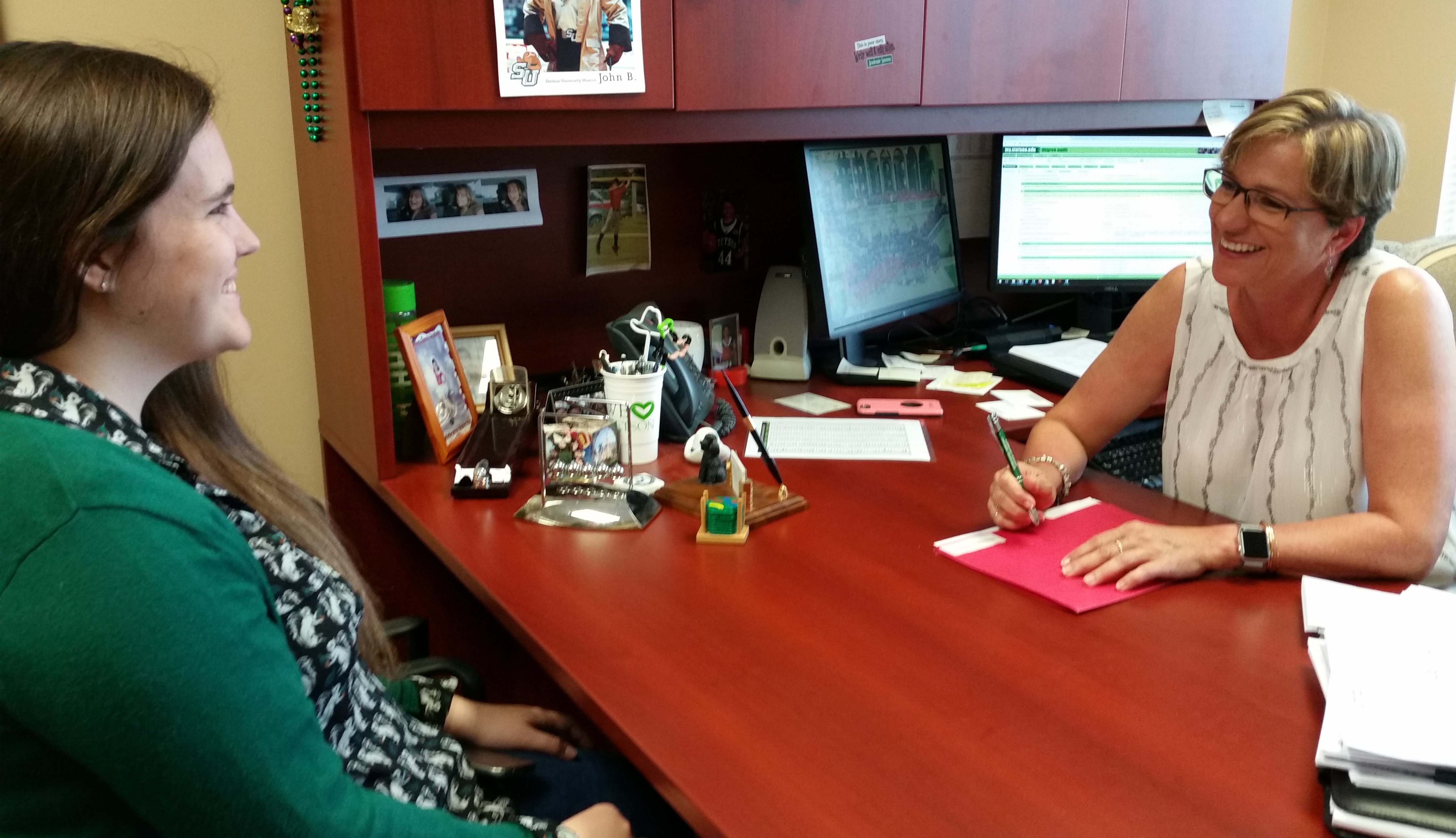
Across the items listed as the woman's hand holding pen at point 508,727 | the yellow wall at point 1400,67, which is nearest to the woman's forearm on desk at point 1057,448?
the woman's hand holding pen at point 508,727

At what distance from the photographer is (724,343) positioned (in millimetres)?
2162

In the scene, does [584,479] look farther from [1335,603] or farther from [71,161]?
[1335,603]

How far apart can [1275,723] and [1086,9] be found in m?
1.47

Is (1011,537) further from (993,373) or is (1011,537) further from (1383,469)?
(993,373)

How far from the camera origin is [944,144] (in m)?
2.30

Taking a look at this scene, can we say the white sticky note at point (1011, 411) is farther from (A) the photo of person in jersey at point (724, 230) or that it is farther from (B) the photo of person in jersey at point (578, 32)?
(B) the photo of person in jersey at point (578, 32)

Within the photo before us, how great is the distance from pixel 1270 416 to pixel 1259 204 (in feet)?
1.00

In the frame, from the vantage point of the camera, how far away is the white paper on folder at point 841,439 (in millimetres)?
1715

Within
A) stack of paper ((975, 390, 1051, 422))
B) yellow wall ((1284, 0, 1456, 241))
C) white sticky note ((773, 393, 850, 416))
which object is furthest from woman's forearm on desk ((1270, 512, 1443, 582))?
yellow wall ((1284, 0, 1456, 241))

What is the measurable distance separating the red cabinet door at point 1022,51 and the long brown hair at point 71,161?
4.24 feet

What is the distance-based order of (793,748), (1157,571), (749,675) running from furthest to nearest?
1. (1157,571)
2. (749,675)
3. (793,748)

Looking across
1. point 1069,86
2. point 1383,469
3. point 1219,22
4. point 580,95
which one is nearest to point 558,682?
point 580,95

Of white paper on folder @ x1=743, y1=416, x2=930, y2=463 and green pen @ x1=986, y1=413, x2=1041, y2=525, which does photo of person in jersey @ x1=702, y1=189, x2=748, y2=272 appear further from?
green pen @ x1=986, y1=413, x2=1041, y2=525

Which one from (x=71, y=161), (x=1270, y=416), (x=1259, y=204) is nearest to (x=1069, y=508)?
(x=1270, y=416)
